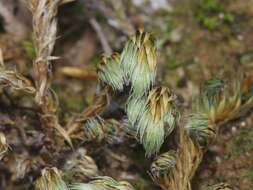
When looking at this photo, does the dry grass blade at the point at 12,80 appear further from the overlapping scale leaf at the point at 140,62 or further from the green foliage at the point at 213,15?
the green foliage at the point at 213,15

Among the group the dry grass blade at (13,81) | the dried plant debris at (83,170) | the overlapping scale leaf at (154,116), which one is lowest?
the dried plant debris at (83,170)

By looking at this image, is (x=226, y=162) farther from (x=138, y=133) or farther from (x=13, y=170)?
(x=13, y=170)

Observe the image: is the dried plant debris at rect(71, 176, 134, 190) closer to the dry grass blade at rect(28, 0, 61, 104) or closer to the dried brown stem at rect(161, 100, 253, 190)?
the dried brown stem at rect(161, 100, 253, 190)

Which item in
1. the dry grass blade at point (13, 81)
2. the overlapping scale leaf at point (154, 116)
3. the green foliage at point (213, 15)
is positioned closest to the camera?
the overlapping scale leaf at point (154, 116)

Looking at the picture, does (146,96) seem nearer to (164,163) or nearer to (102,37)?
(164,163)

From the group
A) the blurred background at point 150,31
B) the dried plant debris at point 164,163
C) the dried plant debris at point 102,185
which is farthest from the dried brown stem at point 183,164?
the blurred background at point 150,31

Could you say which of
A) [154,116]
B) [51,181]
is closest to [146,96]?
[154,116]

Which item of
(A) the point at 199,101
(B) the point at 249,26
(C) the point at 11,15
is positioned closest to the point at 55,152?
(A) the point at 199,101
